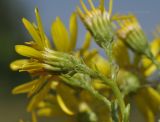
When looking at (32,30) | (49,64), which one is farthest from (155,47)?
(32,30)

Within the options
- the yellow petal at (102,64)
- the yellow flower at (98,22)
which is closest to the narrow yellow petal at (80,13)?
the yellow flower at (98,22)

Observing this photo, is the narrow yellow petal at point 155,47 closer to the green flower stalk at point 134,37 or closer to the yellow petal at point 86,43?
the green flower stalk at point 134,37

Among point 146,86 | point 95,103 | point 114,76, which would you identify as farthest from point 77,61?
point 146,86

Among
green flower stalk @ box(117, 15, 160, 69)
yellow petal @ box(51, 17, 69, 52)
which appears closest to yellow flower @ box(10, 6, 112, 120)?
yellow petal @ box(51, 17, 69, 52)

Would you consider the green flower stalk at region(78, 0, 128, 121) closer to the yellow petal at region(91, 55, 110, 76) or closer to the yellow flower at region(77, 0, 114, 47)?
the yellow flower at region(77, 0, 114, 47)

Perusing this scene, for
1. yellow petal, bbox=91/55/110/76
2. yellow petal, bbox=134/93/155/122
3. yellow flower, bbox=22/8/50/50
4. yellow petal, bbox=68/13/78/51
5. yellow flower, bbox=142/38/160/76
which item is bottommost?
yellow petal, bbox=134/93/155/122

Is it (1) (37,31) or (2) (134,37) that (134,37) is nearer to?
(2) (134,37)
